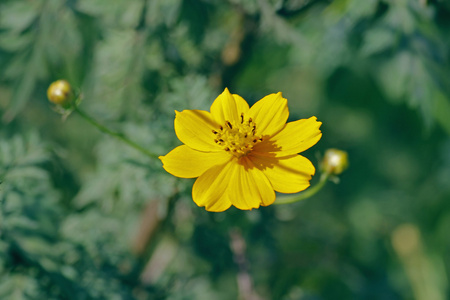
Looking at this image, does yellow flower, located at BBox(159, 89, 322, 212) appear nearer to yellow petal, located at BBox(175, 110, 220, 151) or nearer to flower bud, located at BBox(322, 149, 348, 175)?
yellow petal, located at BBox(175, 110, 220, 151)

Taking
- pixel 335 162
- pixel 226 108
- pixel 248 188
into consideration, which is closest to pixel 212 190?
pixel 248 188

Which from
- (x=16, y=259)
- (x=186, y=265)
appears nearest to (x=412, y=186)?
(x=186, y=265)

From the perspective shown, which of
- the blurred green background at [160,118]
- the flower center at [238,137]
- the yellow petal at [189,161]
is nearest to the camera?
the yellow petal at [189,161]

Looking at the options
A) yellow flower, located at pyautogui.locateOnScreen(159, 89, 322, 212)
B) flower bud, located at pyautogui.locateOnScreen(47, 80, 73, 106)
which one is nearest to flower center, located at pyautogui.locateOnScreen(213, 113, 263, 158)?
yellow flower, located at pyautogui.locateOnScreen(159, 89, 322, 212)

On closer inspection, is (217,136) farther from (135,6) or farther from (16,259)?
(16,259)

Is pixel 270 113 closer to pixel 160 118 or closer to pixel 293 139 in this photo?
pixel 293 139

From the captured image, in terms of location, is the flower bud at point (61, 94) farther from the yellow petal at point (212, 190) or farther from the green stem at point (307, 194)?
the green stem at point (307, 194)

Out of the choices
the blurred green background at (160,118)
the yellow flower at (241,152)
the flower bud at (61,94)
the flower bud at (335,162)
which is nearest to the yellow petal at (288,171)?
the yellow flower at (241,152)
